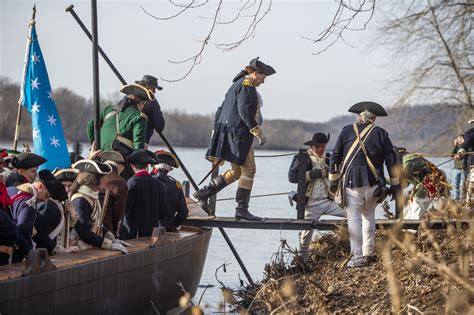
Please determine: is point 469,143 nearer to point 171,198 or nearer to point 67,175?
point 171,198

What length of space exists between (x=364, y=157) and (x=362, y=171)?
16 centimetres

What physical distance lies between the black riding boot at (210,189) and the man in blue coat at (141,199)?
1.61 meters

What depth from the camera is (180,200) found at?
47.4 ft

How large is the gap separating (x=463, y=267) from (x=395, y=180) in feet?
19.6

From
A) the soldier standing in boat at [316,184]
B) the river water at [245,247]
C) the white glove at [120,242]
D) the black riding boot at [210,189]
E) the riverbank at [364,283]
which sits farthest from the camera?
the river water at [245,247]

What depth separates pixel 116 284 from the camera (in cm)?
1171

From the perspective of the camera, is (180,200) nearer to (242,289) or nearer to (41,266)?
(242,289)

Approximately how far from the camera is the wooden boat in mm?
9625

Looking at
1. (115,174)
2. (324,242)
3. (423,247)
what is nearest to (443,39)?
(324,242)

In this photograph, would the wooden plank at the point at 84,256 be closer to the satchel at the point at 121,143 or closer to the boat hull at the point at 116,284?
the boat hull at the point at 116,284

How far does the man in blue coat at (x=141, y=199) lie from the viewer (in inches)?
527

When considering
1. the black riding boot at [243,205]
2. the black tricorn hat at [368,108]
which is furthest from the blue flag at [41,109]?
the black tricorn hat at [368,108]

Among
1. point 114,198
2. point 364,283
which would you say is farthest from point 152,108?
point 364,283

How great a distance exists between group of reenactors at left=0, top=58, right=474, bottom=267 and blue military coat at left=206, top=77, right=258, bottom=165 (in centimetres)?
1
